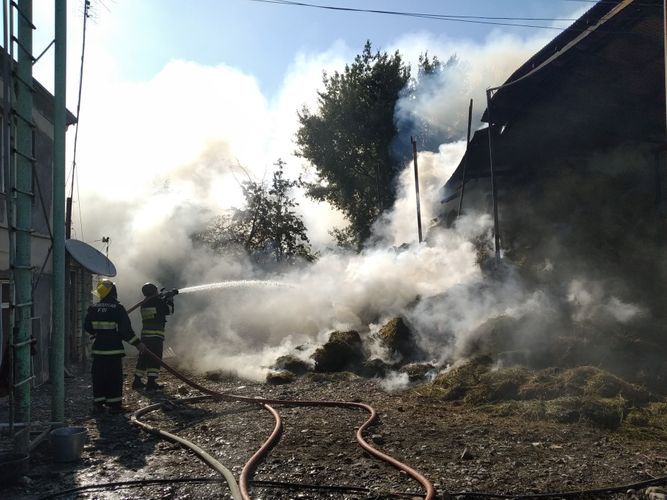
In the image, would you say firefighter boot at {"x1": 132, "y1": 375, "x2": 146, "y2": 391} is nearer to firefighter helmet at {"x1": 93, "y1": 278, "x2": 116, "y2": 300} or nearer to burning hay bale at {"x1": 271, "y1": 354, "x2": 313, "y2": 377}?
firefighter helmet at {"x1": 93, "y1": 278, "x2": 116, "y2": 300}

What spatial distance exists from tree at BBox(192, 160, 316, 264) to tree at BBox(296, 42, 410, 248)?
8.65ft

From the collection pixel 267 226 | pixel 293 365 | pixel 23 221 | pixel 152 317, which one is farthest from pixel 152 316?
pixel 267 226

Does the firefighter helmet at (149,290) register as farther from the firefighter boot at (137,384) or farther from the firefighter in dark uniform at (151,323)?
the firefighter boot at (137,384)

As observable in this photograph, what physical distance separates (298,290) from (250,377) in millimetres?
4719

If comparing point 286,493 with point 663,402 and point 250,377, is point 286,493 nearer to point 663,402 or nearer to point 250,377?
point 663,402

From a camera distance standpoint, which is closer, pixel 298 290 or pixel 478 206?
pixel 298 290

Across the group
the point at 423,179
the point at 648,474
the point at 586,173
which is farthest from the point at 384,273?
the point at 423,179

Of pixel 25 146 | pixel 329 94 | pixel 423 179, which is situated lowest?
pixel 25 146

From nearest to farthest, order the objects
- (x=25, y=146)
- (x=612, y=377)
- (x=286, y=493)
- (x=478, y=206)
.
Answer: (x=286, y=493) → (x=25, y=146) → (x=612, y=377) → (x=478, y=206)

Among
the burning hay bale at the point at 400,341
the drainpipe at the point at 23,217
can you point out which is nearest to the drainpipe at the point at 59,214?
the drainpipe at the point at 23,217

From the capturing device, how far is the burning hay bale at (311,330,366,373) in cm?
1081

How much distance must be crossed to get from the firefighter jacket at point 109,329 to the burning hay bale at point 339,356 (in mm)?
3995

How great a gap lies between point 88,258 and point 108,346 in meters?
2.70

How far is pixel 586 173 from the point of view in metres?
14.2
